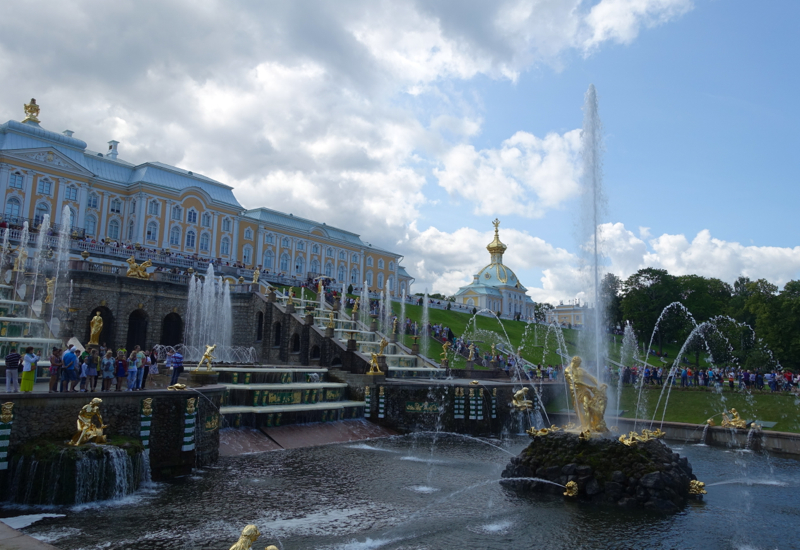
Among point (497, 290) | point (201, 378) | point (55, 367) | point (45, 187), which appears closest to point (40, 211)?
point (45, 187)

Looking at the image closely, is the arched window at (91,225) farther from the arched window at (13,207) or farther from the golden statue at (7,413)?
the golden statue at (7,413)

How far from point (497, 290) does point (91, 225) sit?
69189mm

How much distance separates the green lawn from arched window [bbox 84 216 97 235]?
46721mm

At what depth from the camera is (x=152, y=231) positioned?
58.7m

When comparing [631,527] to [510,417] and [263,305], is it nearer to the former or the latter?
[510,417]

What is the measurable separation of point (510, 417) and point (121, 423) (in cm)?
1871

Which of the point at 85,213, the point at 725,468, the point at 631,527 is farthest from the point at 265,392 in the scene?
the point at 85,213

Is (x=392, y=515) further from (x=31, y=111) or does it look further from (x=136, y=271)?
(x=31, y=111)

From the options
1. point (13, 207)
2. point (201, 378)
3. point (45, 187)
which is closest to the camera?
point (201, 378)

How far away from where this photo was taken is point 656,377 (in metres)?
37.0

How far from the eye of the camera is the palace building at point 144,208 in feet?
166

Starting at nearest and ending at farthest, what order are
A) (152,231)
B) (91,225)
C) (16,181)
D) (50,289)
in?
(50,289) < (16,181) < (91,225) < (152,231)

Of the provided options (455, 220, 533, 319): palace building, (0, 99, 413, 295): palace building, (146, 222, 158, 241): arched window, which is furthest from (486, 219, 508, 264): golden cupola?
(146, 222, 158, 241): arched window

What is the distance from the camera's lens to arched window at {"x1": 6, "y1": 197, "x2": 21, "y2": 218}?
49438 millimetres
